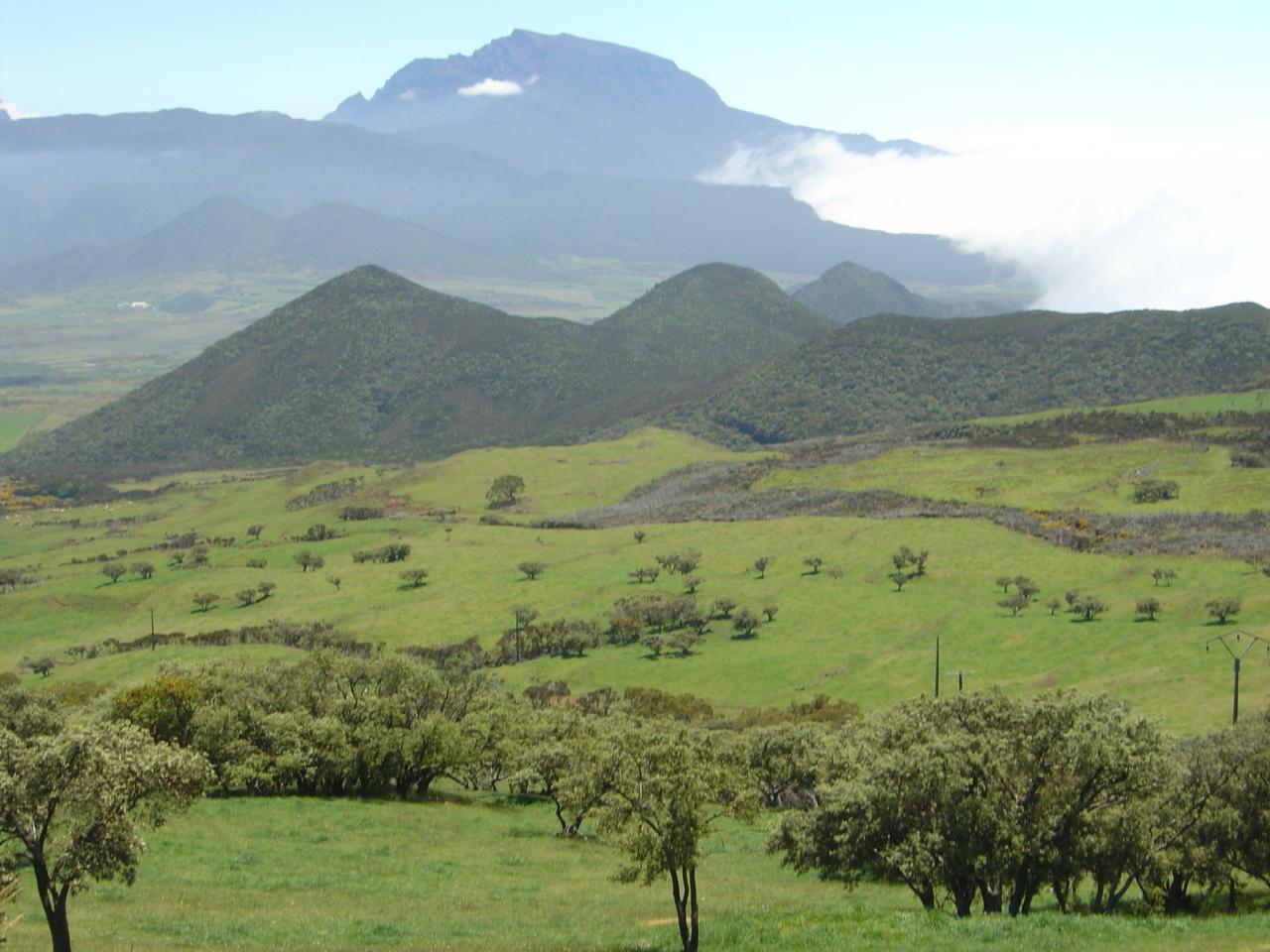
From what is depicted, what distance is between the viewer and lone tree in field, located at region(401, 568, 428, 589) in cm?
13038

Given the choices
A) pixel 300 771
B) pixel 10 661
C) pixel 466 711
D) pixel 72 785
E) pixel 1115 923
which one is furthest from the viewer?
pixel 10 661

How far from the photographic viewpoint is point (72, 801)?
2598 centimetres

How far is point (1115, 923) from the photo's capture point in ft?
101

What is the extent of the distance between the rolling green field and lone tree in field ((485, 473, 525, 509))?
34844 mm

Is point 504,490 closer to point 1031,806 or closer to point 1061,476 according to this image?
point 1061,476

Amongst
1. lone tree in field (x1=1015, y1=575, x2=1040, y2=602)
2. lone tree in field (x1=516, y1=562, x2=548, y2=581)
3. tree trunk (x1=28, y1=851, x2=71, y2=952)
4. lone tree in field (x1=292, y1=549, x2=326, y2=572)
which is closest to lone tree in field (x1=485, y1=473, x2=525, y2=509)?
lone tree in field (x1=292, y1=549, x2=326, y2=572)

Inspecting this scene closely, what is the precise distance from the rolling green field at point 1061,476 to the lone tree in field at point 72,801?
5184 inches

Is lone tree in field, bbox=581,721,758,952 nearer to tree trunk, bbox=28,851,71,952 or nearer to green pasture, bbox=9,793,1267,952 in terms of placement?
green pasture, bbox=9,793,1267,952

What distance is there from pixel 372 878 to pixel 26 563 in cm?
13443

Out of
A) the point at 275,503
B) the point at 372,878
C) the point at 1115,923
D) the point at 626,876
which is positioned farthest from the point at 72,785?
the point at 275,503

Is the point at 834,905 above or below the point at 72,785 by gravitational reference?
below

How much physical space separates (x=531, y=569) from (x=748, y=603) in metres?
26.6

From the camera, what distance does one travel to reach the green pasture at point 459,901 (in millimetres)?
30219

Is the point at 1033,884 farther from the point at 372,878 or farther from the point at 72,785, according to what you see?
the point at 72,785
